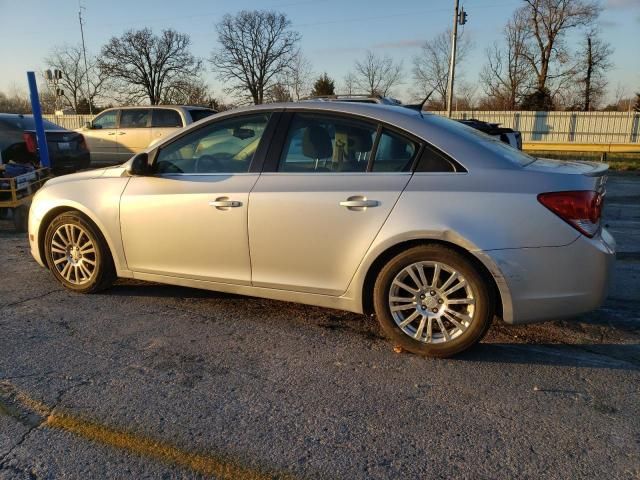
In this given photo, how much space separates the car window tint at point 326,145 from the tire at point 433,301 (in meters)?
0.76

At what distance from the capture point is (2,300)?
450 cm

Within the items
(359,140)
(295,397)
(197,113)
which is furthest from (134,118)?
(295,397)

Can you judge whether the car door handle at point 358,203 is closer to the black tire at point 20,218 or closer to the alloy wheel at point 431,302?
the alloy wheel at point 431,302

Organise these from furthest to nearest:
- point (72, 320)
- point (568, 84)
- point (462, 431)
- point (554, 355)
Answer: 1. point (568, 84)
2. point (72, 320)
3. point (554, 355)
4. point (462, 431)

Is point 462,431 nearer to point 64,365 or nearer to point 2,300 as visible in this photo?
point 64,365

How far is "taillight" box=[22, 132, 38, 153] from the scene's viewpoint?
35.4 feet

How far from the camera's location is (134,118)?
562 inches

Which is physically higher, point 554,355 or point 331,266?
point 331,266

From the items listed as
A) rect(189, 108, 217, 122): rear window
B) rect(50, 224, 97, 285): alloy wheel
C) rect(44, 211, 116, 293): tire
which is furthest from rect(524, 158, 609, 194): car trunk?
rect(189, 108, 217, 122): rear window

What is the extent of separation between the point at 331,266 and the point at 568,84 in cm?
→ 4799

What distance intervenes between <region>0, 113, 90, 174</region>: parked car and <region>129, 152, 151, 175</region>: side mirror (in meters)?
7.77

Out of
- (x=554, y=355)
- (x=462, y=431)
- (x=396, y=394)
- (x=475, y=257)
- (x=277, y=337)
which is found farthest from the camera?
(x=277, y=337)

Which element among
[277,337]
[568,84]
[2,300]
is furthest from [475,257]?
[568,84]

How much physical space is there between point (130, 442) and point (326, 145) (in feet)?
7.47
